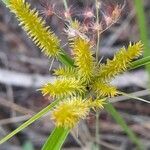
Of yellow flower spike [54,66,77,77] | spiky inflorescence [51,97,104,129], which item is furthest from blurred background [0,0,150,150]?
spiky inflorescence [51,97,104,129]

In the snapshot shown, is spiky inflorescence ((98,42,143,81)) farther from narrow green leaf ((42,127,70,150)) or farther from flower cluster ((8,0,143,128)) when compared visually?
narrow green leaf ((42,127,70,150))

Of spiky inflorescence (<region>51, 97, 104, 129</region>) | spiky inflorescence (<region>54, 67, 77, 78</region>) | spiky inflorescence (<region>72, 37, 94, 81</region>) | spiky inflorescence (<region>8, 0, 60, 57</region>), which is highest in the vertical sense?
spiky inflorescence (<region>8, 0, 60, 57</region>)

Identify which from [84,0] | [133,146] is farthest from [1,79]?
[84,0]

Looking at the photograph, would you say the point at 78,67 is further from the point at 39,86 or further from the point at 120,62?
the point at 39,86

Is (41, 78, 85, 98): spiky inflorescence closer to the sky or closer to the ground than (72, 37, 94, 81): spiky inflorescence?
closer to the ground

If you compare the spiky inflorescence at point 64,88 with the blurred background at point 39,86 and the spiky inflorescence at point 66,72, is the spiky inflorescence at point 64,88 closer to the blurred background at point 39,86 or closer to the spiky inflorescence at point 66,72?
the spiky inflorescence at point 66,72

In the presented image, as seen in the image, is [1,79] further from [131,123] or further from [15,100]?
[131,123]
